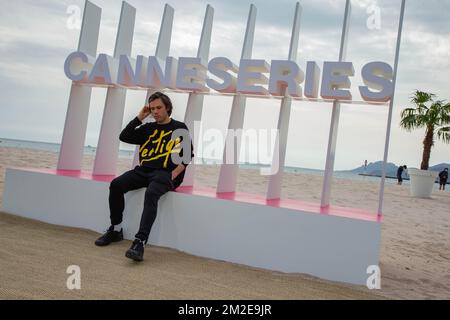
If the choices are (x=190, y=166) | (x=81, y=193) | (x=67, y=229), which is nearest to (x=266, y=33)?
(x=190, y=166)

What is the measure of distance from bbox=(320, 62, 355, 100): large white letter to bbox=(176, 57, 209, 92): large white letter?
1.26m

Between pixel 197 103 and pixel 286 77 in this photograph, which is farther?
pixel 197 103

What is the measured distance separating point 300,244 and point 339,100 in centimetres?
146

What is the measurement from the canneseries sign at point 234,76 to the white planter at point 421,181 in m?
10.1

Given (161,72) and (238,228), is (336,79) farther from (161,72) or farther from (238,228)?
(161,72)

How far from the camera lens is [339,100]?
399cm

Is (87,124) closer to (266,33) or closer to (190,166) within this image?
(190,166)

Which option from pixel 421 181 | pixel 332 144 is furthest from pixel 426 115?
pixel 332 144

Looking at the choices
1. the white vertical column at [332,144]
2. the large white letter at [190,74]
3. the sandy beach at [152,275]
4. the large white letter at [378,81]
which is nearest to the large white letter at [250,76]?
the large white letter at [190,74]

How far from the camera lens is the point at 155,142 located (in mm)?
3936

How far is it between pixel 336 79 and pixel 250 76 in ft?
2.69

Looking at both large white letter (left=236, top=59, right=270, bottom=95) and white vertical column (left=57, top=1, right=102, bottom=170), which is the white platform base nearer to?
white vertical column (left=57, top=1, right=102, bottom=170)

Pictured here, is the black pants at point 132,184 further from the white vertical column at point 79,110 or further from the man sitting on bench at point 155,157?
the white vertical column at point 79,110
